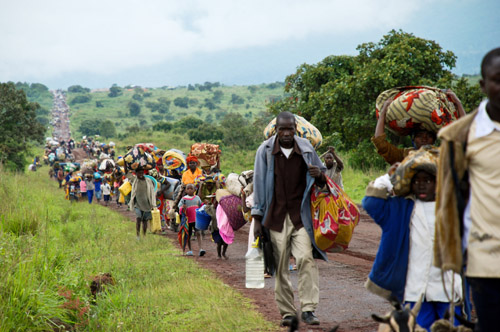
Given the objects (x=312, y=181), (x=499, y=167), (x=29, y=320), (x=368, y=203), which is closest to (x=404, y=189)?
(x=368, y=203)

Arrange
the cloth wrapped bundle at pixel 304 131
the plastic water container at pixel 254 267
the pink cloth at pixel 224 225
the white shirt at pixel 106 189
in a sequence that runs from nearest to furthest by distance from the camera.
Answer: the plastic water container at pixel 254 267 → the cloth wrapped bundle at pixel 304 131 → the pink cloth at pixel 224 225 → the white shirt at pixel 106 189

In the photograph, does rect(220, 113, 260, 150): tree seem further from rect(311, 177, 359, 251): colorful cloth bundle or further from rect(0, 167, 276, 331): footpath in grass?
rect(311, 177, 359, 251): colorful cloth bundle

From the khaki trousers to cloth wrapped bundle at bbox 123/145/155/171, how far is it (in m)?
8.31

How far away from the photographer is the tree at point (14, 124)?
3547 cm

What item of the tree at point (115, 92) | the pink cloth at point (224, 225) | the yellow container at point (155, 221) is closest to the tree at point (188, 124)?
the yellow container at point (155, 221)

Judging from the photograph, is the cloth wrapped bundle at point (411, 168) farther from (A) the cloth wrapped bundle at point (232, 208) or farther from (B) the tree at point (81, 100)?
(B) the tree at point (81, 100)

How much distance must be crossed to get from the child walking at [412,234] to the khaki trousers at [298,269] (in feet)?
6.15

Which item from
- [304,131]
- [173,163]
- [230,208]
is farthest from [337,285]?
[173,163]

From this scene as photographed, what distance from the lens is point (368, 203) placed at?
4266 millimetres

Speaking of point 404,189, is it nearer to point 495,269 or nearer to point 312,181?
point 495,269

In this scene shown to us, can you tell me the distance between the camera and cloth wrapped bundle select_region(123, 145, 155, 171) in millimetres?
14142

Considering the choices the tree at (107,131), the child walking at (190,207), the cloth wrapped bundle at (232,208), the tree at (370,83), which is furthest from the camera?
the tree at (107,131)

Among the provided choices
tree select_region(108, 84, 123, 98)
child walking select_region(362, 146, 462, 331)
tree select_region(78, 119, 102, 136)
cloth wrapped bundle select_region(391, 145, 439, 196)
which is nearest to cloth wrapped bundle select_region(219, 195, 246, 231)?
child walking select_region(362, 146, 462, 331)

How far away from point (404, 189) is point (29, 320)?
4.00 m
